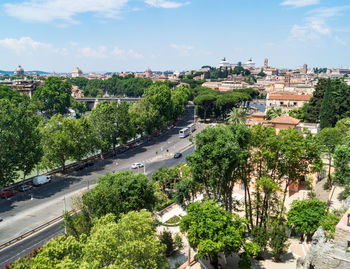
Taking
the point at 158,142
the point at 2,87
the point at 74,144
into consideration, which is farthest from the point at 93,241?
the point at 2,87

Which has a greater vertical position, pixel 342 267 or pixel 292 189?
pixel 342 267

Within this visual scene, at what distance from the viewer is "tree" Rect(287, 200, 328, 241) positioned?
24.9 m

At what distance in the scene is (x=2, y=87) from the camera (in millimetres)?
90875

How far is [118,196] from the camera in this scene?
25.5 meters

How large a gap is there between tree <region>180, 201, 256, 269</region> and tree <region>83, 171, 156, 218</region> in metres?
6.92

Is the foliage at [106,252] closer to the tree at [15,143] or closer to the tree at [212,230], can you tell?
the tree at [212,230]

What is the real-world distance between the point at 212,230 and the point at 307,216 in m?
11.2

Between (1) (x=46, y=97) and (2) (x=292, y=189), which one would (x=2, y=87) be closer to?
(1) (x=46, y=97)

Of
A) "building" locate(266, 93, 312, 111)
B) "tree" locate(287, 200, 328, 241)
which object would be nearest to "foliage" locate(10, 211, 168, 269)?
"tree" locate(287, 200, 328, 241)

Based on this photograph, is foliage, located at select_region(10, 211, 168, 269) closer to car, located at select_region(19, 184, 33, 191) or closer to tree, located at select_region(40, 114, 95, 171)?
car, located at select_region(19, 184, 33, 191)

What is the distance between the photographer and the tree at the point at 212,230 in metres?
18.9

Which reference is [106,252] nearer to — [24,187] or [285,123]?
[24,187]

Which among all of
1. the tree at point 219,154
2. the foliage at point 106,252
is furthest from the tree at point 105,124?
the foliage at point 106,252

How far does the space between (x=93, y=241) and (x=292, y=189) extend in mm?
29579
